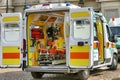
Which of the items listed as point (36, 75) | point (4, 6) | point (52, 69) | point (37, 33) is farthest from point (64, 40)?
point (4, 6)

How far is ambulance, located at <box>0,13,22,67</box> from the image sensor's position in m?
12.5

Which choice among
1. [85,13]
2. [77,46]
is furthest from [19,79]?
[85,13]

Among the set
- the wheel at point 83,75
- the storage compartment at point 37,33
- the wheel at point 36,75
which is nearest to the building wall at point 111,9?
the wheel at point 36,75

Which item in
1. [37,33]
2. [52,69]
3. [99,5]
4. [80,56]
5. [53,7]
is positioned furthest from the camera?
[99,5]

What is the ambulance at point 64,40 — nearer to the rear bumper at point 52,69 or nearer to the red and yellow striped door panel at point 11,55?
the rear bumper at point 52,69

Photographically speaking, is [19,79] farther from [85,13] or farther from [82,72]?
[85,13]

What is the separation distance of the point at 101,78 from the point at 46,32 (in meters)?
2.71

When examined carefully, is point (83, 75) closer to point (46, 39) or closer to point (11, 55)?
point (46, 39)

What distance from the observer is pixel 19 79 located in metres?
13.4

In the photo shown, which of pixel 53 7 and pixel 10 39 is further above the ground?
pixel 53 7

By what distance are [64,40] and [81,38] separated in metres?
1.56

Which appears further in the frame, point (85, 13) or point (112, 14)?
point (112, 14)

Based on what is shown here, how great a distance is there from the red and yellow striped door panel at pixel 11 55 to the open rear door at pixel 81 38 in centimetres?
194

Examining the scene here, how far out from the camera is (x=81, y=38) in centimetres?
1165
